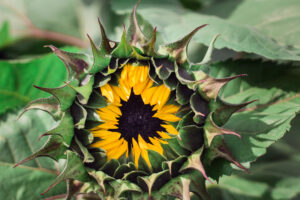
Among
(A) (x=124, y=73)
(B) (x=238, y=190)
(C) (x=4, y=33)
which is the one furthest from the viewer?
(C) (x=4, y=33)

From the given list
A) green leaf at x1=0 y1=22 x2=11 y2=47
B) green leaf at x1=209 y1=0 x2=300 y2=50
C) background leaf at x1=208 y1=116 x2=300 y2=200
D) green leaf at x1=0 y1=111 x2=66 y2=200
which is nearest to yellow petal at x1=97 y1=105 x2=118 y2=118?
green leaf at x1=0 y1=111 x2=66 y2=200

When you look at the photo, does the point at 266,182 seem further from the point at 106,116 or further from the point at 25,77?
the point at 25,77

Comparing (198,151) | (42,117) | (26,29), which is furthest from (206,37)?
(26,29)

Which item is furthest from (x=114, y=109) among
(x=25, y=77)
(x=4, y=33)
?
(x=4, y=33)

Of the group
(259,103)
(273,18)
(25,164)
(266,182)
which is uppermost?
(273,18)

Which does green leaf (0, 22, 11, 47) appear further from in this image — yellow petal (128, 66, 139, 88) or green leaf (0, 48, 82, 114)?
yellow petal (128, 66, 139, 88)

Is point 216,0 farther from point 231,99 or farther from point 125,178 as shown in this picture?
point 125,178
